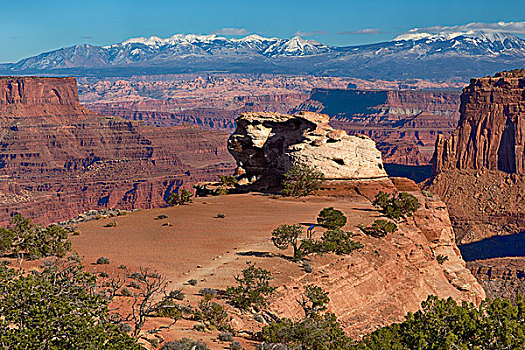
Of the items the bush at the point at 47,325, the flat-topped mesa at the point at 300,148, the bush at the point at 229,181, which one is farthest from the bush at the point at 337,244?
the bush at the point at 229,181

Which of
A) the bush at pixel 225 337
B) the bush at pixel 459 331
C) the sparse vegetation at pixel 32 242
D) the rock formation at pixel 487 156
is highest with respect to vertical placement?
the bush at pixel 459 331

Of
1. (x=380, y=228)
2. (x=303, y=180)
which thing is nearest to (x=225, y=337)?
(x=380, y=228)

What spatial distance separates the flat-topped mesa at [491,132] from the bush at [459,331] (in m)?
137

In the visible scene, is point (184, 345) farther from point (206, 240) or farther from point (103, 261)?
point (206, 240)

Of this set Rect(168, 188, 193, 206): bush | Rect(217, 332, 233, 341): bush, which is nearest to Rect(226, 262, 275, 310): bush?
Rect(217, 332, 233, 341): bush

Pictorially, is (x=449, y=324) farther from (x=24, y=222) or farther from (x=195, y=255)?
(x=24, y=222)

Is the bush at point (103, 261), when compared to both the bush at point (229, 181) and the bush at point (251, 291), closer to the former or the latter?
the bush at point (251, 291)

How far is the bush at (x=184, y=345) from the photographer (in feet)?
53.8

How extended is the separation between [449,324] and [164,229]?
2496 centimetres

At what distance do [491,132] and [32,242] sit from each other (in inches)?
5547

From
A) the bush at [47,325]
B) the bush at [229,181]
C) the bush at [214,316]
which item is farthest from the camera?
the bush at [229,181]

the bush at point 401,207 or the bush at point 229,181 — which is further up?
the bush at point 401,207

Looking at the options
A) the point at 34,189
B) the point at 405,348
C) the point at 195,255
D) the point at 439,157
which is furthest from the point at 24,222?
the point at 34,189

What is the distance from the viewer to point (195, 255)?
3005 centimetres
